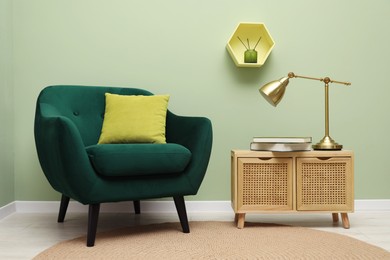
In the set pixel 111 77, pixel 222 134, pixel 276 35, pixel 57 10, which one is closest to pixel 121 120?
pixel 111 77

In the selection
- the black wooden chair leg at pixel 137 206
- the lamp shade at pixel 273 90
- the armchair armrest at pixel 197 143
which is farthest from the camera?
the black wooden chair leg at pixel 137 206

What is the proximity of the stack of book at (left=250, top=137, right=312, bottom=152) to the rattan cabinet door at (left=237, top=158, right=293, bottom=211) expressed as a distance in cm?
6

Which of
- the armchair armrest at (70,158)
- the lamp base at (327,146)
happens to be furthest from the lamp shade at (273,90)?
the armchair armrest at (70,158)

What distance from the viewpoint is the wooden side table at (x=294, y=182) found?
8.55 ft

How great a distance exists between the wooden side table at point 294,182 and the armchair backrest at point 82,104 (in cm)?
88

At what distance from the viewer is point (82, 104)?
2.83 metres

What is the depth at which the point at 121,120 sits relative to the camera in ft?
8.88

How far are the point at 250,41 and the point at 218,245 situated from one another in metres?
1.62

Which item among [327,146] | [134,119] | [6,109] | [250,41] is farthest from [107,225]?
[250,41]

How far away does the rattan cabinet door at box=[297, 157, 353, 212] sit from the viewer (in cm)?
262

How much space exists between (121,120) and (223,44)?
3.19 feet

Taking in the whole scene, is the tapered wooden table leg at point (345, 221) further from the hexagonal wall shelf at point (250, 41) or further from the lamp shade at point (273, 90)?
the hexagonal wall shelf at point (250, 41)

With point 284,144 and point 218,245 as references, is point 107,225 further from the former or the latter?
point 284,144

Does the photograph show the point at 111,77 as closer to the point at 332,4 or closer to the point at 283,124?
the point at 283,124
